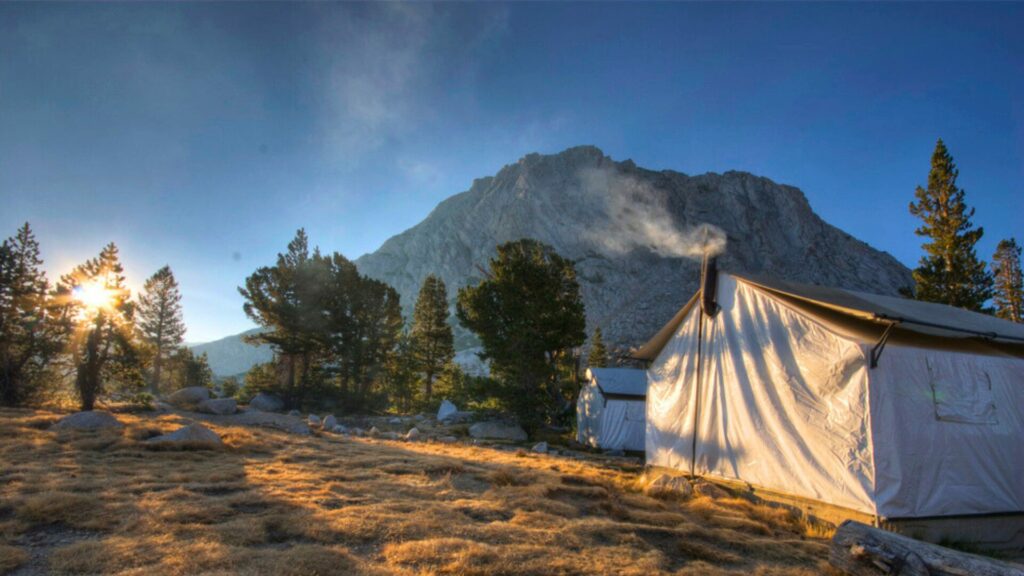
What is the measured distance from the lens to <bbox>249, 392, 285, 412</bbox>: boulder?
29.6 metres

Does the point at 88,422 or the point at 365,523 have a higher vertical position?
the point at 365,523

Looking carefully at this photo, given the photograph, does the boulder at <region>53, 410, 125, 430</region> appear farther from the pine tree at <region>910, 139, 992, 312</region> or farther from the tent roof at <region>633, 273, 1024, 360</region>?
the pine tree at <region>910, 139, 992, 312</region>

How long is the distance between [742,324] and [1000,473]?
14.5 feet

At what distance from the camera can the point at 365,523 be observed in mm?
5438

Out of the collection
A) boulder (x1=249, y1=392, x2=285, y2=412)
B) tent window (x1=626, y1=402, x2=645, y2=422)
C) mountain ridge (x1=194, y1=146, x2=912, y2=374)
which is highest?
mountain ridge (x1=194, y1=146, x2=912, y2=374)

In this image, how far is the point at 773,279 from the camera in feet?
31.2

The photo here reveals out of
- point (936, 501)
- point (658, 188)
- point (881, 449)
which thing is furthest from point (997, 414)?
point (658, 188)

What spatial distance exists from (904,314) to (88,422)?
21.6 meters

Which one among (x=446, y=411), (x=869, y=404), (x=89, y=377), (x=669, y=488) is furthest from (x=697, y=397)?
(x=89, y=377)

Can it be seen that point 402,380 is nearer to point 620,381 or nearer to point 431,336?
point 431,336

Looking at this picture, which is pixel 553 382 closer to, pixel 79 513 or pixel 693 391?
pixel 693 391

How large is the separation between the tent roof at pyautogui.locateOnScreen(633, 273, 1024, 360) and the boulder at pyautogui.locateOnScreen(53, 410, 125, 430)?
59.0 ft

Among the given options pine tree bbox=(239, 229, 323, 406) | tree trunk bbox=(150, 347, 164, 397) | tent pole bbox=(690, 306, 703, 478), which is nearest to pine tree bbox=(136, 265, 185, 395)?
tree trunk bbox=(150, 347, 164, 397)

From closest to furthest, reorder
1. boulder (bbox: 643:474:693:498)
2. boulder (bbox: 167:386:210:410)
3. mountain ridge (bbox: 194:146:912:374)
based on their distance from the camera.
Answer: boulder (bbox: 643:474:693:498) → boulder (bbox: 167:386:210:410) → mountain ridge (bbox: 194:146:912:374)
